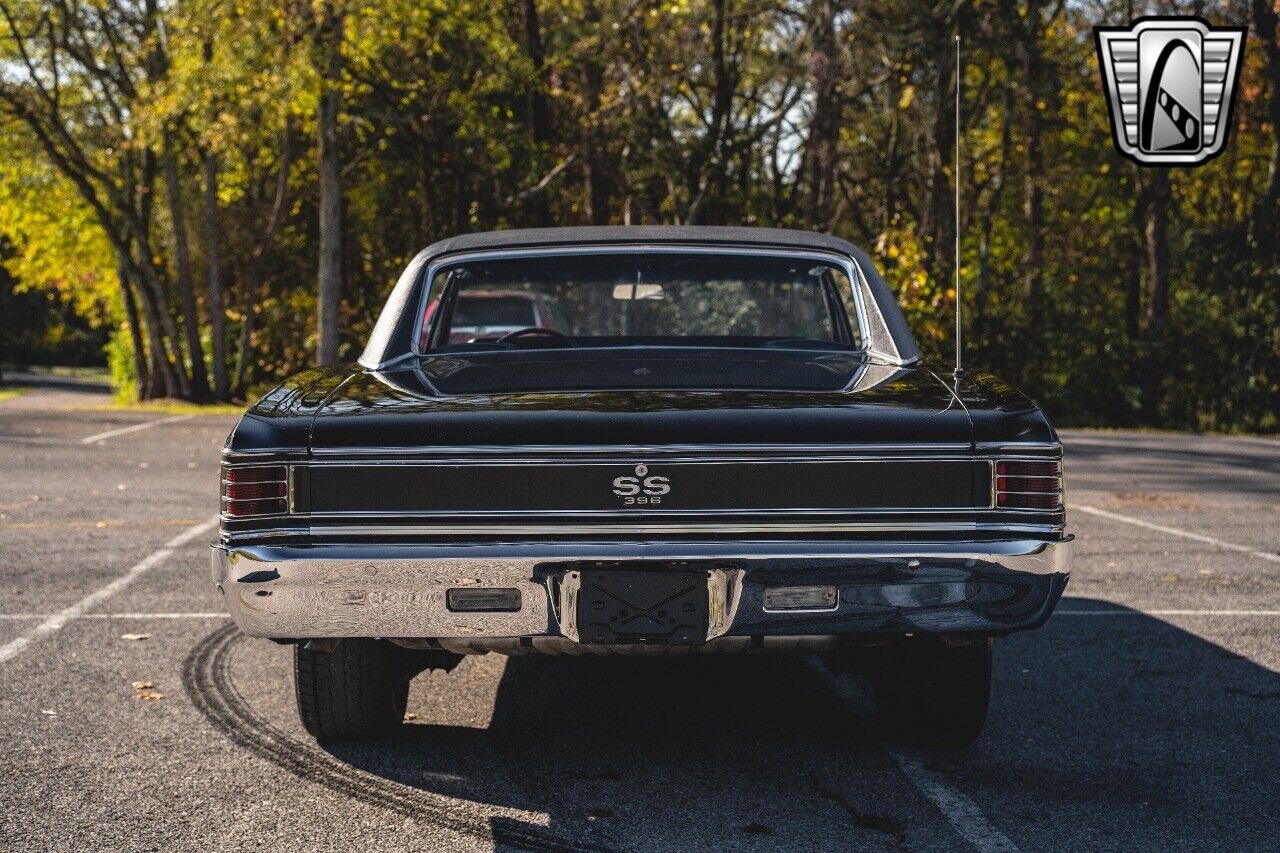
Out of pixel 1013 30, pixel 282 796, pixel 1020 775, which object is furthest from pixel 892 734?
pixel 1013 30

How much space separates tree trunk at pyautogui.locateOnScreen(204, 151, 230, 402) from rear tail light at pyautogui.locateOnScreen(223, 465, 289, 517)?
25.6 meters

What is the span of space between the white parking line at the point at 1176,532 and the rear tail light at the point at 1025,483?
18.4 ft

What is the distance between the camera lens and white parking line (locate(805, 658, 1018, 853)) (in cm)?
396

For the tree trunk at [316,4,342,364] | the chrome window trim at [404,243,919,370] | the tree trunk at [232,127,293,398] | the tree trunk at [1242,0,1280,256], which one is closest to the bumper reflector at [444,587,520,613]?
the chrome window trim at [404,243,919,370]

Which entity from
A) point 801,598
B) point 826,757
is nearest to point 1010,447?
point 801,598

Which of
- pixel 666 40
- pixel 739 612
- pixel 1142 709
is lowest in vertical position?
pixel 1142 709

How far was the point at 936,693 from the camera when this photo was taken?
4797 millimetres

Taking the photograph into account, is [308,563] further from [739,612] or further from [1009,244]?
[1009,244]

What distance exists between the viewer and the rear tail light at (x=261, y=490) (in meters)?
4.14

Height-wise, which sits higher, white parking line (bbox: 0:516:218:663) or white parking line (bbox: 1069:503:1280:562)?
white parking line (bbox: 0:516:218:663)

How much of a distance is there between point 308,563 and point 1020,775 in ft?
7.20

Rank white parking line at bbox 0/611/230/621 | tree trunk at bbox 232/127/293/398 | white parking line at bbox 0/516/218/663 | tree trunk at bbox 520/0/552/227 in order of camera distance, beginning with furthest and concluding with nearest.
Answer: tree trunk at bbox 232/127/293/398 < tree trunk at bbox 520/0/552/227 < white parking line at bbox 0/611/230/621 < white parking line at bbox 0/516/218/663

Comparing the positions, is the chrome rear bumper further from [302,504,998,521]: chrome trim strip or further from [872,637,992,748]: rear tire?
[872,637,992,748]: rear tire

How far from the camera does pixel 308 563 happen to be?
4086mm
